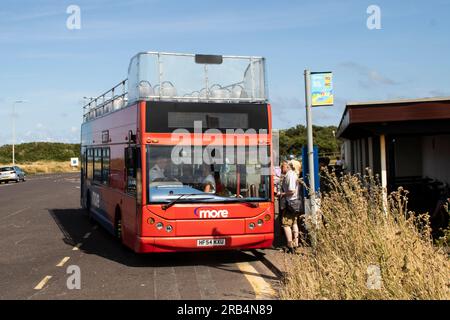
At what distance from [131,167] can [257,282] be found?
10.8 feet

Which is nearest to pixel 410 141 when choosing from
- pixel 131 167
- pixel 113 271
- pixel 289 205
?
pixel 289 205

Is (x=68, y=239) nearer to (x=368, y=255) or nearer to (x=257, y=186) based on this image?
(x=257, y=186)

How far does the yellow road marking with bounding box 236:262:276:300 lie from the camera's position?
7781 millimetres

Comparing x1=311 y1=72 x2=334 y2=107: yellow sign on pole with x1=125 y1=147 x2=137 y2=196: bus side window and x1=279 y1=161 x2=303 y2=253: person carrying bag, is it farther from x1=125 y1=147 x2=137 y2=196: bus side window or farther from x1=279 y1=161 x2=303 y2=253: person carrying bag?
x1=125 y1=147 x2=137 y2=196: bus side window

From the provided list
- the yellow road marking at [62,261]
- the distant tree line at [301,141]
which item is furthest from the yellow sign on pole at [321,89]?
the distant tree line at [301,141]

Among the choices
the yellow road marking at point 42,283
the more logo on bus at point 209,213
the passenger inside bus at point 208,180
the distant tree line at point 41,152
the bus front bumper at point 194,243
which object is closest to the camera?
the yellow road marking at point 42,283

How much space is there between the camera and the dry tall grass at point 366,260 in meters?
6.36

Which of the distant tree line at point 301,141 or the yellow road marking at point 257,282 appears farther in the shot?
the distant tree line at point 301,141

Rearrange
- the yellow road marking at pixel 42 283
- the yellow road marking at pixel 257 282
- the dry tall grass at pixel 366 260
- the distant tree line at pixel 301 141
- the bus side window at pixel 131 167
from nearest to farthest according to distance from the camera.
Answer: the dry tall grass at pixel 366 260, the yellow road marking at pixel 257 282, the yellow road marking at pixel 42 283, the bus side window at pixel 131 167, the distant tree line at pixel 301 141

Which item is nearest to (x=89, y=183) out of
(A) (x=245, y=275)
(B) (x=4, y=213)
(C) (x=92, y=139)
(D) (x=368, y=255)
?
(C) (x=92, y=139)

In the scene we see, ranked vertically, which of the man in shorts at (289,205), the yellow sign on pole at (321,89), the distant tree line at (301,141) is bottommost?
the man in shorts at (289,205)

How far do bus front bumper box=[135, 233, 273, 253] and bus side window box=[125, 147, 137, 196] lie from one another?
3.43 feet

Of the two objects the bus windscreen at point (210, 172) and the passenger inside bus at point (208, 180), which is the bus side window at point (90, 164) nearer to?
the bus windscreen at point (210, 172)

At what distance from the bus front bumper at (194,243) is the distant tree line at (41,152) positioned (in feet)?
380
